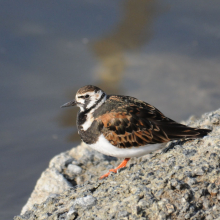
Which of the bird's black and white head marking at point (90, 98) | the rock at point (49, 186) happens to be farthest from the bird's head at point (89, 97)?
the rock at point (49, 186)

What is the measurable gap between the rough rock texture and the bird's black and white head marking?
585mm

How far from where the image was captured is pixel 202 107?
584 centimetres

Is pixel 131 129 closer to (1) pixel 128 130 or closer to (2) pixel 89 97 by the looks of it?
(1) pixel 128 130

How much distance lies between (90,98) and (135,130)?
45cm

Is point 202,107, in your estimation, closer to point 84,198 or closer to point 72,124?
point 72,124

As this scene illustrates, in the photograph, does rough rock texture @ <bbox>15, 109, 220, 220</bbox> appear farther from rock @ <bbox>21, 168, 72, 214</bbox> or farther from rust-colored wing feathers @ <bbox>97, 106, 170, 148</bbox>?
rock @ <bbox>21, 168, 72, 214</bbox>

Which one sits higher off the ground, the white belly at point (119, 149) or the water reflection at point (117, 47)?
the water reflection at point (117, 47)

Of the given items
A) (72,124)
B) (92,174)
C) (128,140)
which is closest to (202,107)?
(72,124)

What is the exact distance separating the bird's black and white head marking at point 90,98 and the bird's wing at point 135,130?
157 millimetres

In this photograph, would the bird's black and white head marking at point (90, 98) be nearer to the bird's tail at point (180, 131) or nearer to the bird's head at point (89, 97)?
the bird's head at point (89, 97)

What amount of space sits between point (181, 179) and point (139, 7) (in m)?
4.63

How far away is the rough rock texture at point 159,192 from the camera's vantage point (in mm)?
2355

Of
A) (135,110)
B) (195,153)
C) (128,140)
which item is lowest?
(195,153)

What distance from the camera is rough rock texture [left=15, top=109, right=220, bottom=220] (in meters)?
2.36
